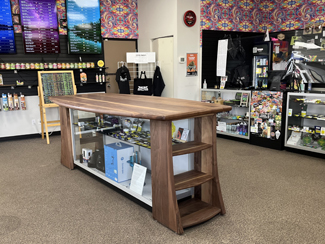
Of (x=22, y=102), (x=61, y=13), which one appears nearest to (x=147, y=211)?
(x=22, y=102)

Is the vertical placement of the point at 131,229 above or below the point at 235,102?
below

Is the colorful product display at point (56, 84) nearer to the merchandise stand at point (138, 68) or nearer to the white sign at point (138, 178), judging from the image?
the merchandise stand at point (138, 68)

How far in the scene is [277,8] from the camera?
689cm

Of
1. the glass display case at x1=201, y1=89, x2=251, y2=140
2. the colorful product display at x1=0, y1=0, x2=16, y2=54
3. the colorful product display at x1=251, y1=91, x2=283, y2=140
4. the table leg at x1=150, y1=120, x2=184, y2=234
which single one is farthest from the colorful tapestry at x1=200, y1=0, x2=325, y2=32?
the table leg at x1=150, y1=120, x2=184, y2=234

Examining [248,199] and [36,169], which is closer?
[248,199]

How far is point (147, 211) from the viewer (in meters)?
2.80

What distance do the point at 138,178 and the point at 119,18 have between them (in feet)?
16.1

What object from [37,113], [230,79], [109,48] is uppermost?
[109,48]

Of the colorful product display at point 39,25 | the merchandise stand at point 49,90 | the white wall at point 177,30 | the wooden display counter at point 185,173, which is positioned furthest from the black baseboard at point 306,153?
the colorful product display at point 39,25

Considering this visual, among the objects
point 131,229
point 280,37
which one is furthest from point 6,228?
point 280,37

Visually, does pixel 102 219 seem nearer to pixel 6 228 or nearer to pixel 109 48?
pixel 6 228

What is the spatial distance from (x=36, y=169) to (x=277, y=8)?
250 inches

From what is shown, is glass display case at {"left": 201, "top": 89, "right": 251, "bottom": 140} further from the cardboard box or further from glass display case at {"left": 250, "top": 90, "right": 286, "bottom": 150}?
the cardboard box

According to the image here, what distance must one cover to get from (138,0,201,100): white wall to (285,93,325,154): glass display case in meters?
2.21
